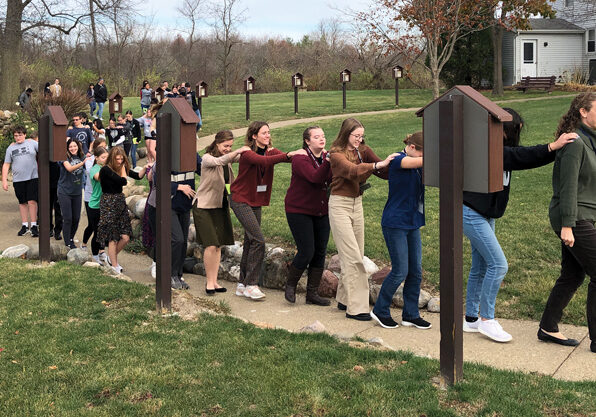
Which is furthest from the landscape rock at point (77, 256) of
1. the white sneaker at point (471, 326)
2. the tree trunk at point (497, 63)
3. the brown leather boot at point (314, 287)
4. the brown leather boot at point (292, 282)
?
the tree trunk at point (497, 63)

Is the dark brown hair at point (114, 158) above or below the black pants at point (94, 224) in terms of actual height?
above

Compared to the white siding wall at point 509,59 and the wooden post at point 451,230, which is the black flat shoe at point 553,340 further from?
the white siding wall at point 509,59

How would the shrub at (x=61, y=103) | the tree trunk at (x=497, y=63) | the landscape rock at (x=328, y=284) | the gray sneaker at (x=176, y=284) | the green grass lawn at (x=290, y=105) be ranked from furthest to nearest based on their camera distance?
the tree trunk at (x=497, y=63), the green grass lawn at (x=290, y=105), the shrub at (x=61, y=103), the gray sneaker at (x=176, y=284), the landscape rock at (x=328, y=284)

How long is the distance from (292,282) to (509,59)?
36357 millimetres

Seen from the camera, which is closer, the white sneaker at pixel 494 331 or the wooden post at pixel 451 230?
the wooden post at pixel 451 230

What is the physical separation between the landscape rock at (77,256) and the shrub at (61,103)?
48.8 feet

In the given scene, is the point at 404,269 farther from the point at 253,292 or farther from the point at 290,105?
the point at 290,105

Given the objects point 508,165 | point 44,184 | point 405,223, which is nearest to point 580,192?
point 508,165

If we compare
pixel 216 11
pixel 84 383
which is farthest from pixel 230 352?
pixel 216 11

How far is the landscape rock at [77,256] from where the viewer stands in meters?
9.35

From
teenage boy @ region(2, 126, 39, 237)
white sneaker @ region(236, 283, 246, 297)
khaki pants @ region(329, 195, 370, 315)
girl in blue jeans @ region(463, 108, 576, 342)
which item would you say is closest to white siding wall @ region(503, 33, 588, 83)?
teenage boy @ region(2, 126, 39, 237)

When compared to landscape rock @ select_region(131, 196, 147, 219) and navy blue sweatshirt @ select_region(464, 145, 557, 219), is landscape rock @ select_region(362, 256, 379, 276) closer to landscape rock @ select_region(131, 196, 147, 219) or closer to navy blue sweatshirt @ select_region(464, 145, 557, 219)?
navy blue sweatshirt @ select_region(464, 145, 557, 219)

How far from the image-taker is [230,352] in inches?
223

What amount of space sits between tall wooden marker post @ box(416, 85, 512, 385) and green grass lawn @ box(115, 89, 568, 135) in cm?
1919
